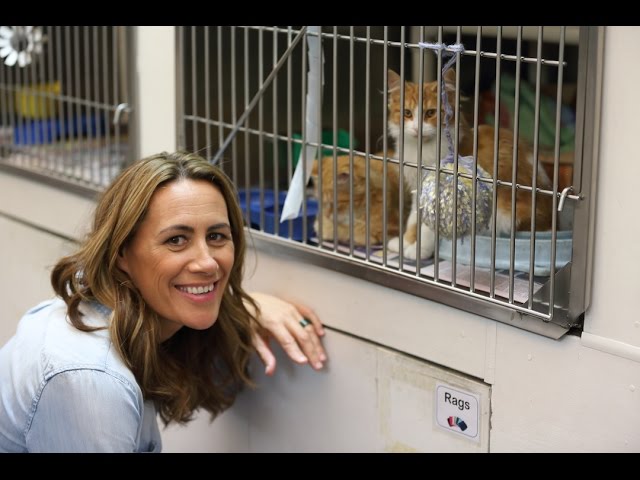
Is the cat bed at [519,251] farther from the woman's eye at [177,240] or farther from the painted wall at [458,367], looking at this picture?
the woman's eye at [177,240]

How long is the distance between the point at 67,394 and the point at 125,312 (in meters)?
0.17

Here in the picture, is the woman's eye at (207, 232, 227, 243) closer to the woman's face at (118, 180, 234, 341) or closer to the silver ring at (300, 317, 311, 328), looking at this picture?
the woman's face at (118, 180, 234, 341)

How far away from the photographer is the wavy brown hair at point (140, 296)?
4.80ft

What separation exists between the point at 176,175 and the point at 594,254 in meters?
0.64

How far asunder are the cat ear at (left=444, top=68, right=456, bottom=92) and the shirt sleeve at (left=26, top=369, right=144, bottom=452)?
67 centimetres

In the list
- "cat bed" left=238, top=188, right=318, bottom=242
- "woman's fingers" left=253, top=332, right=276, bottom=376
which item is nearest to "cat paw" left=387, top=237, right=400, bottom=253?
"cat bed" left=238, top=188, right=318, bottom=242

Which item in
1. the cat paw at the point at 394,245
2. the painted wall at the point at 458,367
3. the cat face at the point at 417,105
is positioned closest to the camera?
the painted wall at the point at 458,367

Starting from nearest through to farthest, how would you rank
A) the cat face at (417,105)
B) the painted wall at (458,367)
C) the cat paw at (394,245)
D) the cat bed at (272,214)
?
the painted wall at (458,367) < the cat face at (417,105) < the cat paw at (394,245) < the cat bed at (272,214)

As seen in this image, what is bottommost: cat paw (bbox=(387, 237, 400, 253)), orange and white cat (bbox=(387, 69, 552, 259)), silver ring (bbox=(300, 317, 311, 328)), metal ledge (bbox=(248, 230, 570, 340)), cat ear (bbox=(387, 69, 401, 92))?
silver ring (bbox=(300, 317, 311, 328))

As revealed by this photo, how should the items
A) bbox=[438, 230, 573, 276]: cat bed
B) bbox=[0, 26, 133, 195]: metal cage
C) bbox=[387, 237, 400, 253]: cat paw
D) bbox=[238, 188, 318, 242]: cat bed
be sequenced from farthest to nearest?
bbox=[0, 26, 133, 195]: metal cage → bbox=[238, 188, 318, 242]: cat bed → bbox=[387, 237, 400, 253]: cat paw → bbox=[438, 230, 573, 276]: cat bed

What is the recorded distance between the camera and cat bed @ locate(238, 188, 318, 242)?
1807 mm

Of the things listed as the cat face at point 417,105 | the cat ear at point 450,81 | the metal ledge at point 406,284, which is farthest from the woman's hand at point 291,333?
the cat ear at point 450,81

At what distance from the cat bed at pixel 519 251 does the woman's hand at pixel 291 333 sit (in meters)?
0.30
